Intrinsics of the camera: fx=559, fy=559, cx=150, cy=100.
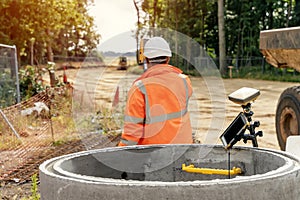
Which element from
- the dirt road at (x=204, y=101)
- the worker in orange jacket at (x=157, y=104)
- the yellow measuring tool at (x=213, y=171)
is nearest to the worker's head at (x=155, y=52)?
the worker in orange jacket at (x=157, y=104)

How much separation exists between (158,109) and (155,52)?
533 millimetres

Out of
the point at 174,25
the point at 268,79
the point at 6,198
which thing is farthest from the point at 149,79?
the point at 174,25

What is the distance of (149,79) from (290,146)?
1213mm

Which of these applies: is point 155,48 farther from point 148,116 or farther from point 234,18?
point 234,18

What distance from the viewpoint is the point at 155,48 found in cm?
467

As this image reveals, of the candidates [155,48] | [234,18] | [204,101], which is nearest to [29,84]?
A: [204,101]

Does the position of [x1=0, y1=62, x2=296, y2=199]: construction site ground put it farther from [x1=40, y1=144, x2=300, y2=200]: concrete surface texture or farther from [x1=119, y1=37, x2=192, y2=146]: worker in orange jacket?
[x1=40, y1=144, x2=300, y2=200]: concrete surface texture

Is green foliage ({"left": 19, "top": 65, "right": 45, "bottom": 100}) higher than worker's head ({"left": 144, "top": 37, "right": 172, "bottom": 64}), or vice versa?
worker's head ({"left": 144, "top": 37, "right": 172, "bottom": 64})

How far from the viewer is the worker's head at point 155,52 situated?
464 cm

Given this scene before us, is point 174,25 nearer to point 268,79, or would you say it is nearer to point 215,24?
point 215,24

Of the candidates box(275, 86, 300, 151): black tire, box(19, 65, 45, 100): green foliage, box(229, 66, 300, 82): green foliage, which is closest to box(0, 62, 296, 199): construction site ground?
box(275, 86, 300, 151): black tire

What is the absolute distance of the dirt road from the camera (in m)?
5.59

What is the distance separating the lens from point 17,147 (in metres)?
9.68

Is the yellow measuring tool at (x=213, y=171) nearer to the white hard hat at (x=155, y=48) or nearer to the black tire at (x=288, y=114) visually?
the white hard hat at (x=155, y=48)
